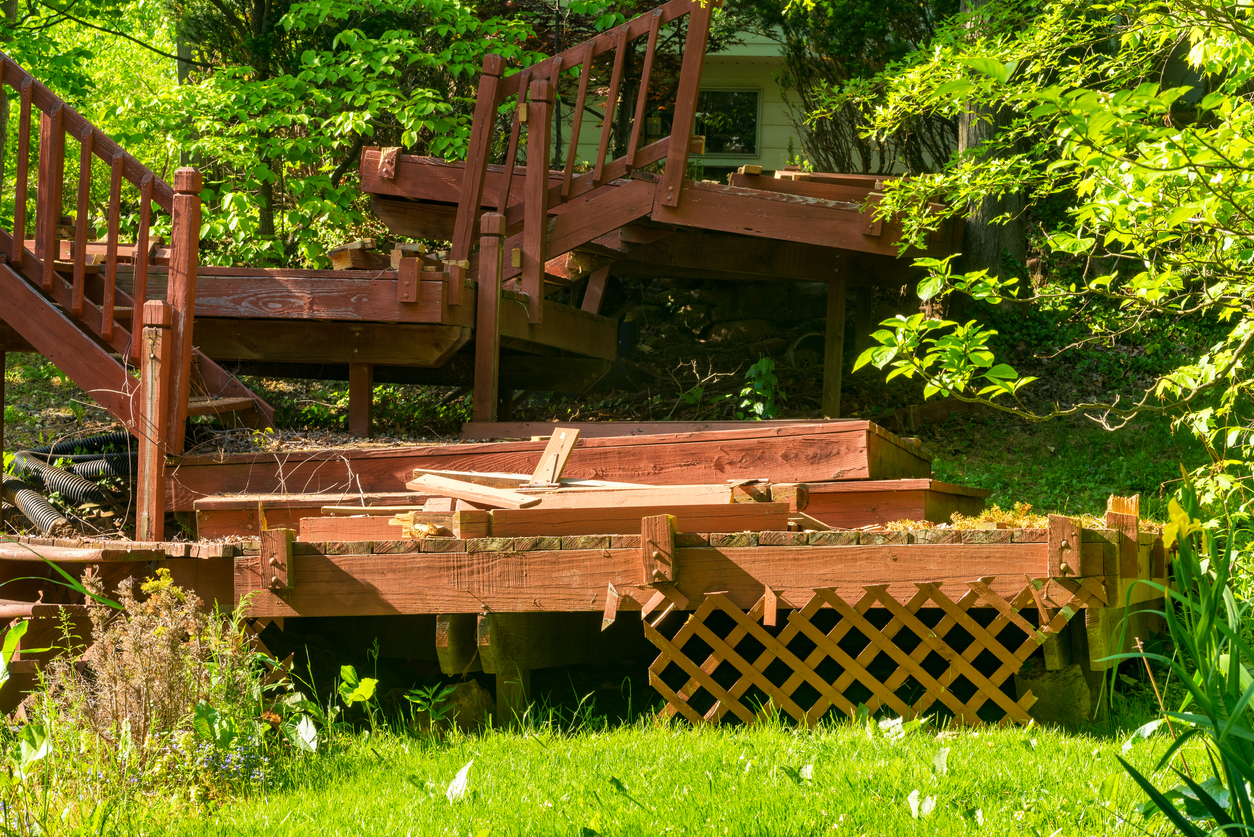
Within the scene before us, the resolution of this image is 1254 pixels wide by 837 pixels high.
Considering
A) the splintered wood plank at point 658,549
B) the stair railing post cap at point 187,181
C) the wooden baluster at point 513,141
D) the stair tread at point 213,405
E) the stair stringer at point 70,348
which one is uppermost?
the wooden baluster at point 513,141

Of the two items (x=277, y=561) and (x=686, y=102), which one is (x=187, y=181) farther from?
(x=686, y=102)

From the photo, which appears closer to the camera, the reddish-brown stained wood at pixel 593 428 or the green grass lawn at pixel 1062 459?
the reddish-brown stained wood at pixel 593 428

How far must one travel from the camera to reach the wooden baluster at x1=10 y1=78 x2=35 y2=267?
580 centimetres

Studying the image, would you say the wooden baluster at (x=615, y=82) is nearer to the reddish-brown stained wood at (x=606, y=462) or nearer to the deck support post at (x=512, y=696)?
the reddish-brown stained wood at (x=606, y=462)

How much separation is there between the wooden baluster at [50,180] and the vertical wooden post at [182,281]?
0.96 metres

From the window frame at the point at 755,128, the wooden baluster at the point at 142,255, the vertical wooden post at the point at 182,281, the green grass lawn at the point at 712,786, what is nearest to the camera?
the green grass lawn at the point at 712,786

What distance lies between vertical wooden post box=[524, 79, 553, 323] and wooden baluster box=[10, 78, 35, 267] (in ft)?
9.92

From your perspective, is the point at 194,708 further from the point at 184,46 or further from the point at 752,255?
the point at 184,46

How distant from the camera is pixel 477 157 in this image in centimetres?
744

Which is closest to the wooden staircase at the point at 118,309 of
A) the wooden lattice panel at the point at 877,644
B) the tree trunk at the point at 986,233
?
the wooden lattice panel at the point at 877,644

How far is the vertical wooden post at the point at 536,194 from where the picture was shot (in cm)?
712

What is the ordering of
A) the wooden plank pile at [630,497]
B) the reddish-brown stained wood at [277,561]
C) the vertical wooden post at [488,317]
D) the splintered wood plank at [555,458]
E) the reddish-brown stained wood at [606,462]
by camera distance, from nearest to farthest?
the reddish-brown stained wood at [277,561] → the wooden plank pile at [630,497] → the splintered wood plank at [555,458] → the reddish-brown stained wood at [606,462] → the vertical wooden post at [488,317]

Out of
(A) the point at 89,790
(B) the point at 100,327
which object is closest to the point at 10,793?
(A) the point at 89,790

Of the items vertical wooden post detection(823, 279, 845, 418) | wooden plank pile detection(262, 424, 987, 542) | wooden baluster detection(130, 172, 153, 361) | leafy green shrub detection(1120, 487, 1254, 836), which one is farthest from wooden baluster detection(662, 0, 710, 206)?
leafy green shrub detection(1120, 487, 1254, 836)
